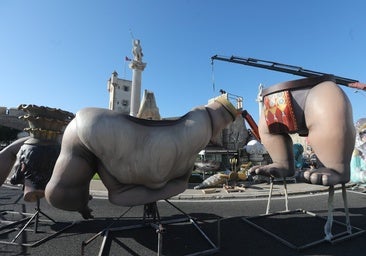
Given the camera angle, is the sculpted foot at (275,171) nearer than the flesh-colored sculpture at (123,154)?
No

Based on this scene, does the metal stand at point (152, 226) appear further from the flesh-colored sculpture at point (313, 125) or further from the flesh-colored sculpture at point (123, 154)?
the flesh-colored sculpture at point (313, 125)

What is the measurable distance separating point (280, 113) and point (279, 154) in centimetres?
77

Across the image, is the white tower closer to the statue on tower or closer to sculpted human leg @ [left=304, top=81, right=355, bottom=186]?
the statue on tower

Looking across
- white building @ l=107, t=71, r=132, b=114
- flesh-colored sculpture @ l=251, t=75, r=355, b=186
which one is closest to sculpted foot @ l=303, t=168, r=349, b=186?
flesh-colored sculpture @ l=251, t=75, r=355, b=186

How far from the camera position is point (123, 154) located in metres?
2.85

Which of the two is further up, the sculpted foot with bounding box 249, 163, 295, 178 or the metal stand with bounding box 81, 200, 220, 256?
the sculpted foot with bounding box 249, 163, 295, 178

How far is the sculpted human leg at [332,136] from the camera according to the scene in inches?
124

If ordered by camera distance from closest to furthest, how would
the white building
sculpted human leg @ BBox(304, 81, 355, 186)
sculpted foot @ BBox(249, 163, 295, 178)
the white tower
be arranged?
sculpted human leg @ BBox(304, 81, 355, 186), sculpted foot @ BBox(249, 163, 295, 178), the white tower, the white building

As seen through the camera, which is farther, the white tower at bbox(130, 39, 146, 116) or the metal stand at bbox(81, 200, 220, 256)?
the white tower at bbox(130, 39, 146, 116)

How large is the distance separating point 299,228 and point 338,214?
1507 millimetres

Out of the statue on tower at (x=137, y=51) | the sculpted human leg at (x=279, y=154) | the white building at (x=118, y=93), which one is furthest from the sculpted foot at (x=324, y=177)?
the white building at (x=118, y=93)

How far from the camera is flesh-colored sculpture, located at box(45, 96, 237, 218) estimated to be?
9.27 feet

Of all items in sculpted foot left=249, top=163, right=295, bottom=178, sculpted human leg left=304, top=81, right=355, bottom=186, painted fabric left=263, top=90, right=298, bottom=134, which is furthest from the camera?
sculpted foot left=249, top=163, right=295, bottom=178

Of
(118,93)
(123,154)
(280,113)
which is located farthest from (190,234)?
(118,93)
